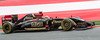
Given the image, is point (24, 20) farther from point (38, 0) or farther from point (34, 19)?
point (38, 0)

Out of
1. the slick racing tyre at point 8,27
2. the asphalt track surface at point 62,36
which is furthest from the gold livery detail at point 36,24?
the asphalt track surface at point 62,36

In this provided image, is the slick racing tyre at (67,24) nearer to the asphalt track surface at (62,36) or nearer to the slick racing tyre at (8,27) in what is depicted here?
the asphalt track surface at (62,36)

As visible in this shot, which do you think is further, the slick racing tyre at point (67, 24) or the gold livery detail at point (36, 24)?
the gold livery detail at point (36, 24)

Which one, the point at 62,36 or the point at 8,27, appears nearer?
the point at 62,36

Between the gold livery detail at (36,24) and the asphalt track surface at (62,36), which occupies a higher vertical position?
the gold livery detail at (36,24)

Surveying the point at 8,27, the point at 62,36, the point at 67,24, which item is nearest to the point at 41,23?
the point at 67,24

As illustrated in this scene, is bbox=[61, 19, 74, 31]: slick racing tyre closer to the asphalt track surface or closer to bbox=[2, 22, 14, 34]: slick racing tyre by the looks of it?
the asphalt track surface

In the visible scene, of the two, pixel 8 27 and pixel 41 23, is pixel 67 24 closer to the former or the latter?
pixel 41 23

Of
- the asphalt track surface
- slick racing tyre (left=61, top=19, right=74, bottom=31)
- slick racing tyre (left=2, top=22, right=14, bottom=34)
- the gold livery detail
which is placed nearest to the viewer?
the asphalt track surface

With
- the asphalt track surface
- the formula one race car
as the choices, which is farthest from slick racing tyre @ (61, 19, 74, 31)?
the asphalt track surface

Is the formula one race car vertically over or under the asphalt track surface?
over

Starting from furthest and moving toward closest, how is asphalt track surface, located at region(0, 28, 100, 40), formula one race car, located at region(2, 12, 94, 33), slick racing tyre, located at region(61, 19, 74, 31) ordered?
1. formula one race car, located at region(2, 12, 94, 33)
2. slick racing tyre, located at region(61, 19, 74, 31)
3. asphalt track surface, located at region(0, 28, 100, 40)

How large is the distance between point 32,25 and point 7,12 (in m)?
15.7

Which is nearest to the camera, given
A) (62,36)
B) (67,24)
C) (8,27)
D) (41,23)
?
(62,36)
